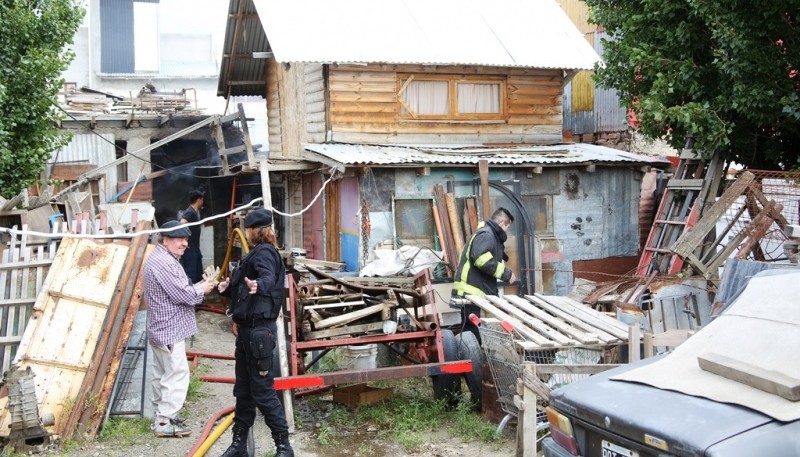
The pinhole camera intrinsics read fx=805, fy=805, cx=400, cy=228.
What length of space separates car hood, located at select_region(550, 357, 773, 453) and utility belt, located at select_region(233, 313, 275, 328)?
2.75 metres

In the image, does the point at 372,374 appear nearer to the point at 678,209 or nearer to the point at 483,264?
the point at 483,264

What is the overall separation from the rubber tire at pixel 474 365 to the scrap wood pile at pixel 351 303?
0.49m

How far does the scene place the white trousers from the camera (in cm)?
782

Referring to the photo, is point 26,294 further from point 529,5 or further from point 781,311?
point 529,5

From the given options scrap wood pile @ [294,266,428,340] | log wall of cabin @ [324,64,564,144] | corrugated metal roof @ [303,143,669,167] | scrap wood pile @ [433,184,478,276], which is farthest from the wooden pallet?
log wall of cabin @ [324,64,564,144]

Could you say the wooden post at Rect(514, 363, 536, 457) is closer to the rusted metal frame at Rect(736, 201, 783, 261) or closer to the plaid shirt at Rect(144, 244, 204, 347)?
the plaid shirt at Rect(144, 244, 204, 347)

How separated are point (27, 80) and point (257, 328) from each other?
26.4 ft

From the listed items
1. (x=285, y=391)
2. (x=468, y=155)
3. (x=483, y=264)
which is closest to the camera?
(x=285, y=391)

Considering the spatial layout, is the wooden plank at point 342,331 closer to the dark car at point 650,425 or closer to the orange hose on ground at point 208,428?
the orange hose on ground at point 208,428

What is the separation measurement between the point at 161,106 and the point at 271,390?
16226mm

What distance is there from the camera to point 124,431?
7.82m

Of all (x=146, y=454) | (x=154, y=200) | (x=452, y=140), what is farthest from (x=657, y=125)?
(x=154, y=200)

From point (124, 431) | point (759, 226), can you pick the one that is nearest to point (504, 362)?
point (124, 431)

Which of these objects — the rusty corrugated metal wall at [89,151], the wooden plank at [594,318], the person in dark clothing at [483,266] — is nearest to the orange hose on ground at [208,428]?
the person in dark clothing at [483,266]
